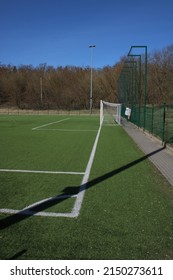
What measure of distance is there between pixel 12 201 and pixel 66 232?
1893 millimetres

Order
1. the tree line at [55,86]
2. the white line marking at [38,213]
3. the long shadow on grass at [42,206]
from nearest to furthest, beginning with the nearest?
1. the long shadow on grass at [42,206]
2. the white line marking at [38,213]
3. the tree line at [55,86]

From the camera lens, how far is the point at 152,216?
6098 millimetres

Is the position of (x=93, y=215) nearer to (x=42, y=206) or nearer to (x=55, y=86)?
(x=42, y=206)

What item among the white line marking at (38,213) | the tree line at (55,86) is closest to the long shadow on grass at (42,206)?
the white line marking at (38,213)

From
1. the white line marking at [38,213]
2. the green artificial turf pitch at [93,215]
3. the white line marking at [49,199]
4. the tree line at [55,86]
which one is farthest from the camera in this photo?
the tree line at [55,86]

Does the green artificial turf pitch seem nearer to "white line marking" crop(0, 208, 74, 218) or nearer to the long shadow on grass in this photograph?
the long shadow on grass

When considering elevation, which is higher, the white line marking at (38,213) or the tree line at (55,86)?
the tree line at (55,86)

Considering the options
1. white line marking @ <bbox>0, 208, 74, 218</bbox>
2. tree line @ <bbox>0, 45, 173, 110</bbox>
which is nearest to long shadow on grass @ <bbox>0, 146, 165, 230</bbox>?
white line marking @ <bbox>0, 208, 74, 218</bbox>

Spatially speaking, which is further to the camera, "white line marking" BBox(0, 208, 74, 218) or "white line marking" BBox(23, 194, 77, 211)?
"white line marking" BBox(23, 194, 77, 211)

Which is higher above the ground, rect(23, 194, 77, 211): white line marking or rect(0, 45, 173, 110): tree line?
rect(0, 45, 173, 110): tree line

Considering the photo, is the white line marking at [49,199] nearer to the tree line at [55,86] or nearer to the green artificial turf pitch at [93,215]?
the green artificial turf pitch at [93,215]

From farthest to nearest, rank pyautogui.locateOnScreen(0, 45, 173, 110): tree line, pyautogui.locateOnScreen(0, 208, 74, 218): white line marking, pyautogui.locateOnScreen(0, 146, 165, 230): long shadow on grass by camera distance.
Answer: pyautogui.locateOnScreen(0, 45, 173, 110): tree line → pyautogui.locateOnScreen(0, 208, 74, 218): white line marking → pyautogui.locateOnScreen(0, 146, 165, 230): long shadow on grass

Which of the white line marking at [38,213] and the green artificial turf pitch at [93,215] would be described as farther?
the white line marking at [38,213]

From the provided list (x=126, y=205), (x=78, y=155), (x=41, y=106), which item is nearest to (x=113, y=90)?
(x=41, y=106)
